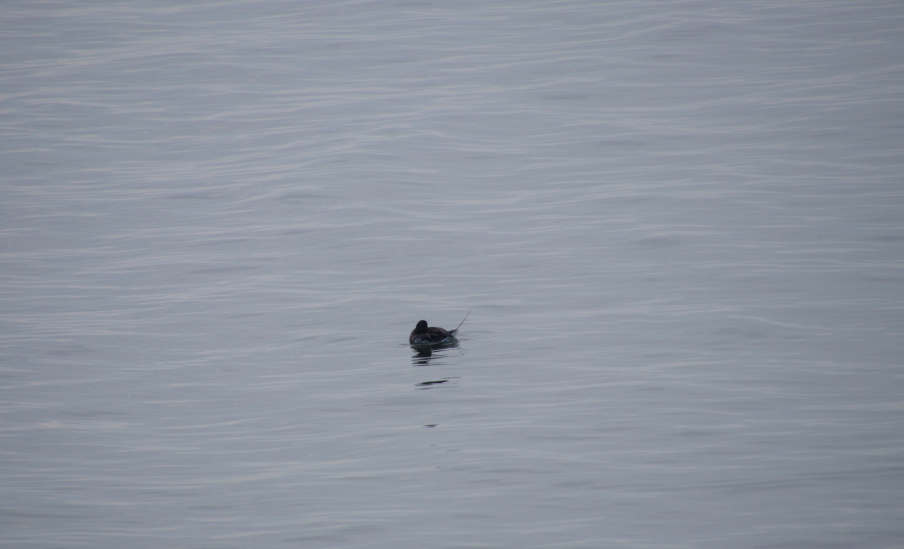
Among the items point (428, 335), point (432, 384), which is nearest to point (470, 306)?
point (428, 335)

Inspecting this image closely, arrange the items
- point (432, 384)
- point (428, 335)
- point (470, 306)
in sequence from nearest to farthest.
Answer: point (432, 384)
point (428, 335)
point (470, 306)

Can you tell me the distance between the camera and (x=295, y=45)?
4397 centimetres

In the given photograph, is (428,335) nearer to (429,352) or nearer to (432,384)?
(429,352)

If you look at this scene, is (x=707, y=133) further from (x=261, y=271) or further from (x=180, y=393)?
(x=180, y=393)

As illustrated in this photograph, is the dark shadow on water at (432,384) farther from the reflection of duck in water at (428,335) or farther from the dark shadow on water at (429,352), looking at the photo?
the reflection of duck in water at (428,335)

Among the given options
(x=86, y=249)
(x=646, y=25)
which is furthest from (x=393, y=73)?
(x=86, y=249)

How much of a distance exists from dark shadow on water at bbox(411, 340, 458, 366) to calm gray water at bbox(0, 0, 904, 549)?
0.30 ft

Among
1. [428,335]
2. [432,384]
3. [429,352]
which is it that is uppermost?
[428,335]

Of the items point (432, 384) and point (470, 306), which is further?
point (470, 306)

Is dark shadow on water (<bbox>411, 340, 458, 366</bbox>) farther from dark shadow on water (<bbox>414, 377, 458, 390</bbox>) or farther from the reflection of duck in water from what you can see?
dark shadow on water (<bbox>414, 377, 458, 390</bbox>)

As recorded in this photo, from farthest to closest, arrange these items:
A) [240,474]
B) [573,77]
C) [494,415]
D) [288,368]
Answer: [573,77] < [288,368] < [494,415] < [240,474]

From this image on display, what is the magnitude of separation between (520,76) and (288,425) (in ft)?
91.5

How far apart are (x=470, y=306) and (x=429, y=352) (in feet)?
6.22

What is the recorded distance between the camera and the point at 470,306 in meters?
14.3
